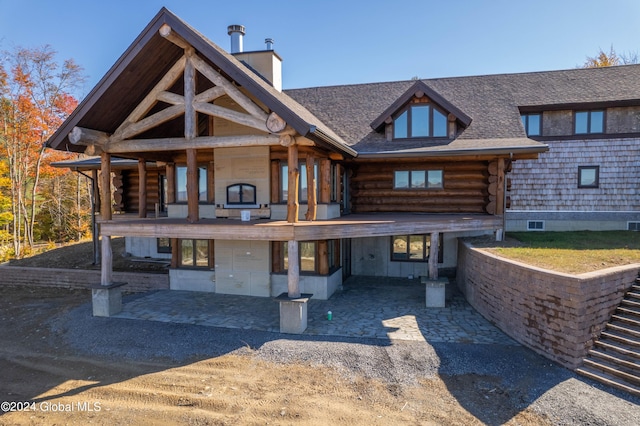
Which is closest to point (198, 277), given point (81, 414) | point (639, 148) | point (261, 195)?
point (261, 195)

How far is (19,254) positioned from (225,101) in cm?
1654

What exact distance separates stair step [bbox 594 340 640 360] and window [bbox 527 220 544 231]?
10781 mm

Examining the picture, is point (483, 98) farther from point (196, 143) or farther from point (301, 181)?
point (196, 143)

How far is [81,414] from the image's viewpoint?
233 inches

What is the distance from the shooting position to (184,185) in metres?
13.5

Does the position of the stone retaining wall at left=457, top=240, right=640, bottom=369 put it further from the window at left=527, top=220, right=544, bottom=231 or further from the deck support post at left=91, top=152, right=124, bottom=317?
the deck support post at left=91, top=152, right=124, bottom=317

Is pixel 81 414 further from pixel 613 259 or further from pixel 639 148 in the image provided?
pixel 639 148

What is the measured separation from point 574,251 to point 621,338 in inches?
152

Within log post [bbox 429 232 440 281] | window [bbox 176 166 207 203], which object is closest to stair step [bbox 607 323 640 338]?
→ log post [bbox 429 232 440 281]

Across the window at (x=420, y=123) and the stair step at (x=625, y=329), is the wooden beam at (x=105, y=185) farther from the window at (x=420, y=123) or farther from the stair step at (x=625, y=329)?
the stair step at (x=625, y=329)

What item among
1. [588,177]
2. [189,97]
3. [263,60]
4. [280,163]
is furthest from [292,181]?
[588,177]

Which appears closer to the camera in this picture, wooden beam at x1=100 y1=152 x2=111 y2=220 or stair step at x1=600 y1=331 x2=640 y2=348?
stair step at x1=600 y1=331 x2=640 y2=348

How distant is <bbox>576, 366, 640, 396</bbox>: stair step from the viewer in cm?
611

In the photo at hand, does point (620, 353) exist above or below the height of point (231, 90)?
below
